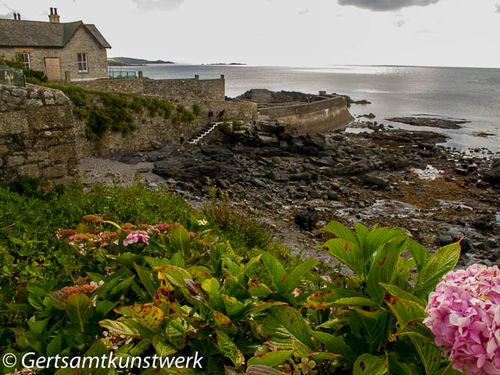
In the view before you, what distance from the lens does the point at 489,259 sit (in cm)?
1333

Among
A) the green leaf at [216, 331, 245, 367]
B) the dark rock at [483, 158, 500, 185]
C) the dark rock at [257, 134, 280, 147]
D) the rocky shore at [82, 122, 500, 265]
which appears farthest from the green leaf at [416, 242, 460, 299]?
the dark rock at [257, 134, 280, 147]

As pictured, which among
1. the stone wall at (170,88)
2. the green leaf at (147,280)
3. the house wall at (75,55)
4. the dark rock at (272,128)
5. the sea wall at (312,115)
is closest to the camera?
the green leaf at (147,280)

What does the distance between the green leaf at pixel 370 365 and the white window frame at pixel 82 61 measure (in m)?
34.8

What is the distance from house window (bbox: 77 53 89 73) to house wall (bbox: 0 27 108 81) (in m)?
0.22

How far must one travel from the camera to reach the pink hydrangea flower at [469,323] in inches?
52.3

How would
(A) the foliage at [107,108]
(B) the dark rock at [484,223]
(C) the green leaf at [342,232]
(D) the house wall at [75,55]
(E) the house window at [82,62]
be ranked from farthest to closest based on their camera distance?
(E) the house window at [82,62] < (D) the house wall at [75,55] < (A) the foliage at [107,108] < (B) the dark rock at [484,223] < (C) the green leaf at [342,232]

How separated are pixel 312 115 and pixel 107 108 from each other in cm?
2226

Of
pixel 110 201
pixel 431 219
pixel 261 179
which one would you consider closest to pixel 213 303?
pixel 110 201

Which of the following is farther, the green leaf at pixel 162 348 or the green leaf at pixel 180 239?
the green leaf at pixel 180 239

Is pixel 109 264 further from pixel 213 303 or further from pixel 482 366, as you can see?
pixel 482 366

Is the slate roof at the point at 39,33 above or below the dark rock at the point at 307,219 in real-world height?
above

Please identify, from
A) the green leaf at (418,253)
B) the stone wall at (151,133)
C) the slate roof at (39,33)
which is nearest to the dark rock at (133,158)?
the stone wall at (151,133)

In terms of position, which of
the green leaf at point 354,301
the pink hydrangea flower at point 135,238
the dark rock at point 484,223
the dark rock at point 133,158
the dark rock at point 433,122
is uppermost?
the green leaf at point 354,301

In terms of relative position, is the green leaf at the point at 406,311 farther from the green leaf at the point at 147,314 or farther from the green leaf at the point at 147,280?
the green leaf at the point at 147,280
